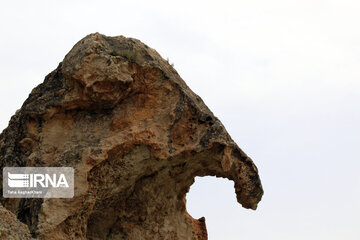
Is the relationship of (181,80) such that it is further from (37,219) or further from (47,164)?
(37,219)

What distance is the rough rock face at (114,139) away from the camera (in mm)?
10609

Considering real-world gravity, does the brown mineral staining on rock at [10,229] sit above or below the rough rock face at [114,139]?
below
